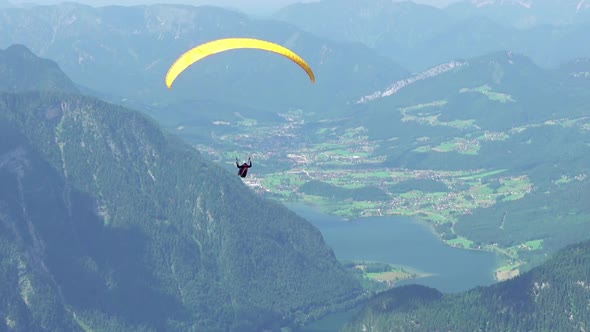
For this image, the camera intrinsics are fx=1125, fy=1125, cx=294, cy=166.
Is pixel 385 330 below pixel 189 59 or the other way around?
below

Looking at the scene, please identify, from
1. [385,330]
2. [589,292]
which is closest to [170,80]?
[385,330]

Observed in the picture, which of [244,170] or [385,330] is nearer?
[244,170]

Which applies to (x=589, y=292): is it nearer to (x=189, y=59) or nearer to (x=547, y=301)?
(x=547, y=301)

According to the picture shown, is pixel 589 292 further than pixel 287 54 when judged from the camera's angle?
Yes

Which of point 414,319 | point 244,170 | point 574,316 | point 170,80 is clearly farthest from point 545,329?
point 170,80

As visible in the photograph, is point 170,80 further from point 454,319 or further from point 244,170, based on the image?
point 454,319

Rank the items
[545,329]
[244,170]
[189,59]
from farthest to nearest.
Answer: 1. [545,329]
2. [244,170]
3. [189,59]

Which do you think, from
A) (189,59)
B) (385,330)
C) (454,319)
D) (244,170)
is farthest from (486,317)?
(189,59)

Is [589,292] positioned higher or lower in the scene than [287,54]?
lower

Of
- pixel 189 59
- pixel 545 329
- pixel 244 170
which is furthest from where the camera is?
pixel 545 329
